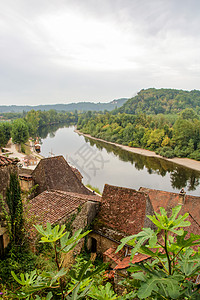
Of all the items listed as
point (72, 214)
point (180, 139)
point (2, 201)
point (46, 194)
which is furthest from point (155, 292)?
point (180, 139)

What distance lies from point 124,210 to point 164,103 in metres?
166

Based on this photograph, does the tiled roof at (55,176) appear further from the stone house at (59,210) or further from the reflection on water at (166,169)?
the reflection on water at (166,169)

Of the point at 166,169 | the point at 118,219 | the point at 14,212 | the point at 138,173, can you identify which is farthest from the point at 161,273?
the point at 166,169

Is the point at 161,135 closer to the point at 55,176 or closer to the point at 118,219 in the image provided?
the point at 55,176

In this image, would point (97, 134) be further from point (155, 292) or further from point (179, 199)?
point (155, 292)

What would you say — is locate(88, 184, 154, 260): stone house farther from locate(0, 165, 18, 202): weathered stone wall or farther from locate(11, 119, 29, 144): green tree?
locate(11, 119, 29, 144): green tree

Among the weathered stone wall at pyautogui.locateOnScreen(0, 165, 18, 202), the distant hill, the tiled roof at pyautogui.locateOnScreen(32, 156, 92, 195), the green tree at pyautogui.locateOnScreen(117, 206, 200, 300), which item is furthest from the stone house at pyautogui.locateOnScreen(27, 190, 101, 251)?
the distant hill

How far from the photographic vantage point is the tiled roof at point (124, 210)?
979 cm

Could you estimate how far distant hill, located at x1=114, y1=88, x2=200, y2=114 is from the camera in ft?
485

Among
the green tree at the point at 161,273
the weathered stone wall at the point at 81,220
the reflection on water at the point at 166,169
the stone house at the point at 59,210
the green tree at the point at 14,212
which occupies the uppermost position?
the green tree at the point at 161,273

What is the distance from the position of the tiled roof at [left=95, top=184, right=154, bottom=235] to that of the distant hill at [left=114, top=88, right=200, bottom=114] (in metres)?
138

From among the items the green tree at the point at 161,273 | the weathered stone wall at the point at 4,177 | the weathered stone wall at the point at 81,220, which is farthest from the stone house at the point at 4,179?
the green tree at the point at 161,273

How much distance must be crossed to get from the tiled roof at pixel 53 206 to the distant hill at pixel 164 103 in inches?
5512

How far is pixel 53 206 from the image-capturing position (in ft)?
28.4
